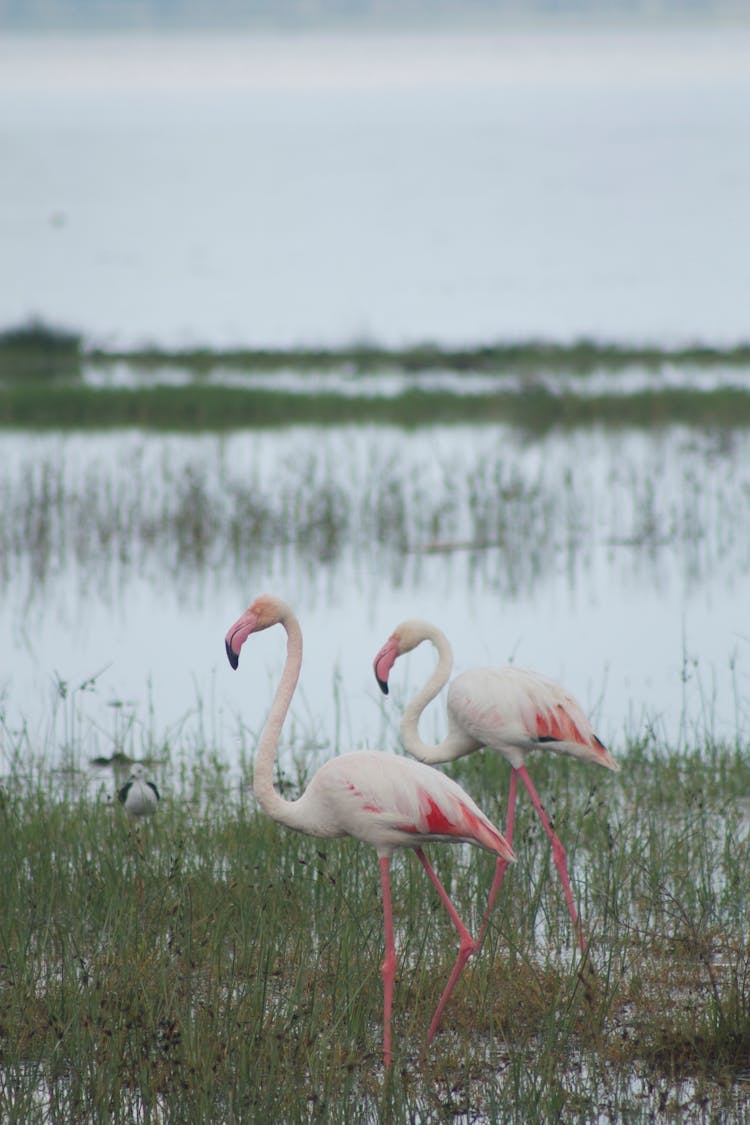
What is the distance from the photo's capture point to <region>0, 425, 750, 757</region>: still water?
28.4 feet

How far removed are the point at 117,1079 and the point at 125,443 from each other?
1509 centimetres

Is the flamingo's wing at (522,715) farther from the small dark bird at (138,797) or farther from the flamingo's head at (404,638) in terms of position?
the small dark bird at (138,797)

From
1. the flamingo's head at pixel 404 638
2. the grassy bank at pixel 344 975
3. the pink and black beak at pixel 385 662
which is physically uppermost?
the flamingo's head at pixel 404 638

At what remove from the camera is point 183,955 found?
4676mm

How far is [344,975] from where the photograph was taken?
14.3 feet

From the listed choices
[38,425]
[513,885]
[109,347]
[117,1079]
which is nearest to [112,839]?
[513,885]

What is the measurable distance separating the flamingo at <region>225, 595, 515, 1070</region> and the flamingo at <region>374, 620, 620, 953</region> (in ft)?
2.47

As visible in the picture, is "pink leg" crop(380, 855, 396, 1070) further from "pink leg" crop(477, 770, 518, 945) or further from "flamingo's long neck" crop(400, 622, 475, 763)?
"flamingo's long neck" crop(400, 622, 475, 763)

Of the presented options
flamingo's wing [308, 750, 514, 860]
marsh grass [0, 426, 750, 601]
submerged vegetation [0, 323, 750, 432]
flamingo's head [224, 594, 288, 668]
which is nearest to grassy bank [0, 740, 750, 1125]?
flamingo's wing [308, 750, 514, 860]

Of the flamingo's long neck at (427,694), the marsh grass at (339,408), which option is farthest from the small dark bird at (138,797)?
the marsh grass at (339,408)

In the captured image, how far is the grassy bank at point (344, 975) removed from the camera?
383 cm

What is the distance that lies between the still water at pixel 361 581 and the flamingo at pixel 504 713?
2016mm

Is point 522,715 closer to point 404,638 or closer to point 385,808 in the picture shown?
point 404,638

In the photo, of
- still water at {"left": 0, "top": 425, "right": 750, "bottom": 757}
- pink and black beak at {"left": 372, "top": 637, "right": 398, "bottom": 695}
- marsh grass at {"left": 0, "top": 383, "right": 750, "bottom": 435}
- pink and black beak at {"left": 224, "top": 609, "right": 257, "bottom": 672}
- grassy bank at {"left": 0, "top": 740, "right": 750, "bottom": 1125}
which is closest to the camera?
grassy bank at {"left": 0, "top": 740, "right": 750, "bottom": 1125}
